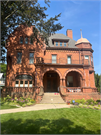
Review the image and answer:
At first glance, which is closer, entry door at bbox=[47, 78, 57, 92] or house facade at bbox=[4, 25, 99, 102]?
house facade at bbox=[4, 25, 99, 102]

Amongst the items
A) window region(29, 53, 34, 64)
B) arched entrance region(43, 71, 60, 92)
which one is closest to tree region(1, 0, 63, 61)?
window region(29, 53, 34, 64)

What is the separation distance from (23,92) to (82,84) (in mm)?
10065

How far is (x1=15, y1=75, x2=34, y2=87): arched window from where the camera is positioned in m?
18.3

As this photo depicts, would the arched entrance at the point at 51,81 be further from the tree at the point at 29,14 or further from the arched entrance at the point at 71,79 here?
the tree at the point at 29,14

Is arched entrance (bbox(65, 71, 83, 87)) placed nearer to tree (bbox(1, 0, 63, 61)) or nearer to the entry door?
the entry door

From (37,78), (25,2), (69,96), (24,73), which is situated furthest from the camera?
(24,73)

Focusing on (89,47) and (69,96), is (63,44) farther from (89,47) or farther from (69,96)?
(69,96)

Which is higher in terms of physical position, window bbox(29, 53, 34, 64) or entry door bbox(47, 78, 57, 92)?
window bbox(29, 53, 34, 64)

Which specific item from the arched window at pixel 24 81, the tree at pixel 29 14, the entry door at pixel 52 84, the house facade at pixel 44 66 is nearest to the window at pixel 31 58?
the house facade at pixel 44 66

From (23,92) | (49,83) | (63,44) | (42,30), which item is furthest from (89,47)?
(23,92)

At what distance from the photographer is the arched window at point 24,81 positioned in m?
18.3

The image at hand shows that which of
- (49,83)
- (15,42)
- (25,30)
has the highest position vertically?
(25,30)

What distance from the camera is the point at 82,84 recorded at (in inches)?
656

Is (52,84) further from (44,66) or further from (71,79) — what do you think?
(44,66)
